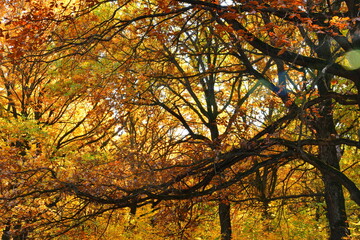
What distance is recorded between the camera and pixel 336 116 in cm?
1028

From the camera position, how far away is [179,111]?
464 inches

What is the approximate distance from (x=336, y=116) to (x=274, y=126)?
4160 millimetres

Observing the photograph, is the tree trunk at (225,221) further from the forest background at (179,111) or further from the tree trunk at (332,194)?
the tree trunk at (332,194)

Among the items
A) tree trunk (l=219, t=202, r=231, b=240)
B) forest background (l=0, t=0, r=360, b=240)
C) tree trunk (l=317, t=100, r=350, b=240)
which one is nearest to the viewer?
forest background (l=0, t=0, r=360, b=240)

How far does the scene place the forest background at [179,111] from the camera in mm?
5598

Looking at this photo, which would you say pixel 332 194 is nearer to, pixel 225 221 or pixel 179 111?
pixel 225 221

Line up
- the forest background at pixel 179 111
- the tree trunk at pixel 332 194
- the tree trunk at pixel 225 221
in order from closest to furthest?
the forest background at pixel 179 111
the tree trunk at pixel 332 194
the tree trunk at pixel 225 221

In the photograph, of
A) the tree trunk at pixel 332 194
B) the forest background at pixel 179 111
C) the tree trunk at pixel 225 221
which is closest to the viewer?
the forest background at pixel 179 111

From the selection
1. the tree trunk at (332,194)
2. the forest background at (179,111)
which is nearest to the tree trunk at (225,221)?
the forest background at (179,111)

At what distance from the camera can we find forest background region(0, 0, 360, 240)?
5598 mm

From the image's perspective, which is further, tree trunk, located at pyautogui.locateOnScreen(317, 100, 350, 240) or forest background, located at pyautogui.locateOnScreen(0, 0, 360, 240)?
tree trunk, located at pyautogui.locateOnScreen(317, 100, 350, 240)

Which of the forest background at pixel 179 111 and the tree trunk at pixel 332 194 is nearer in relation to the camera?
the forest background at pixel 179 111

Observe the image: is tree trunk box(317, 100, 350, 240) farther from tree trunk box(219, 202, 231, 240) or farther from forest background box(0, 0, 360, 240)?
tree trunk box(219, 202, 231, 240)

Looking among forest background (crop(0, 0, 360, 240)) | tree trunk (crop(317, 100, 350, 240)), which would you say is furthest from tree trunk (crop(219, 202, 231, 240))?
tree trunk (crop(317, 100, 350, 240))
